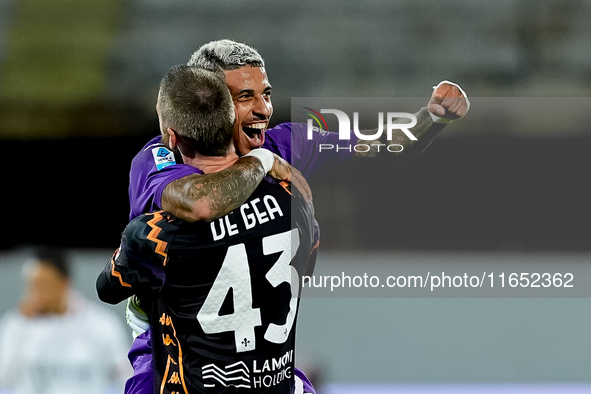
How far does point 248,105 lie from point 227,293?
2.33 feet

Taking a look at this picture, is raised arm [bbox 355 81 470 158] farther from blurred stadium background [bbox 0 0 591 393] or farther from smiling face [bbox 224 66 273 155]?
blurred stadium background [bbox 0 0 591 393]

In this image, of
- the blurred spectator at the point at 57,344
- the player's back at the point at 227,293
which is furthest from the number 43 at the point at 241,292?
the blurred spectator at the point at 57,344

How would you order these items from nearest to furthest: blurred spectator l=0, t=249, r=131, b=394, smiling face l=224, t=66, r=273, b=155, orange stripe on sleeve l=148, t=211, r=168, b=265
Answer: orange stripe on sleeve l=148, t=211, r=168, b=265, smiling face l=224, t=66, r=273, b=155, blurred spectator l=0, t=249, r=131, b=394

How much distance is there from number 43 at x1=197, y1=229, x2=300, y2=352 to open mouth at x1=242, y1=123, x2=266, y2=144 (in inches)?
20.0

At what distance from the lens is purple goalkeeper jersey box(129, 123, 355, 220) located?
1955 millimetres

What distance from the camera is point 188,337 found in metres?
1.93

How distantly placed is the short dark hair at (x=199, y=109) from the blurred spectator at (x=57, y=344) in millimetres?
3047

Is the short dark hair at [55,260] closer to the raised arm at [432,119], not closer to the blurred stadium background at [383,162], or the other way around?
the blurred stadium background at [383,162]

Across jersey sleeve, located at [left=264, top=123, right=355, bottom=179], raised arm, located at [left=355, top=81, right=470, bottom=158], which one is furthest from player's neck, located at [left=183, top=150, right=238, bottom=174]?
raised arm, located at [left=355, top=81, right=470, bottom=158]

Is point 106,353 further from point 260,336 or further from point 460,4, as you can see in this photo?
point 460,4

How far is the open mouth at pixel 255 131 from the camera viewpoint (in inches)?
93.3

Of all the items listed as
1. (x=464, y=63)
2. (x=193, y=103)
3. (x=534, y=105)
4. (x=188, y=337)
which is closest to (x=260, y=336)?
(x=188, y=337)

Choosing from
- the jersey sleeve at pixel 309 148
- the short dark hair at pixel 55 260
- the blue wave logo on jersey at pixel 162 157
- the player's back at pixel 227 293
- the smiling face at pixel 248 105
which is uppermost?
the smiling face at pixel 248 105

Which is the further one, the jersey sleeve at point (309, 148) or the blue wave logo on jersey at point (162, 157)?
the jersey sleeve at point (309, 148)
